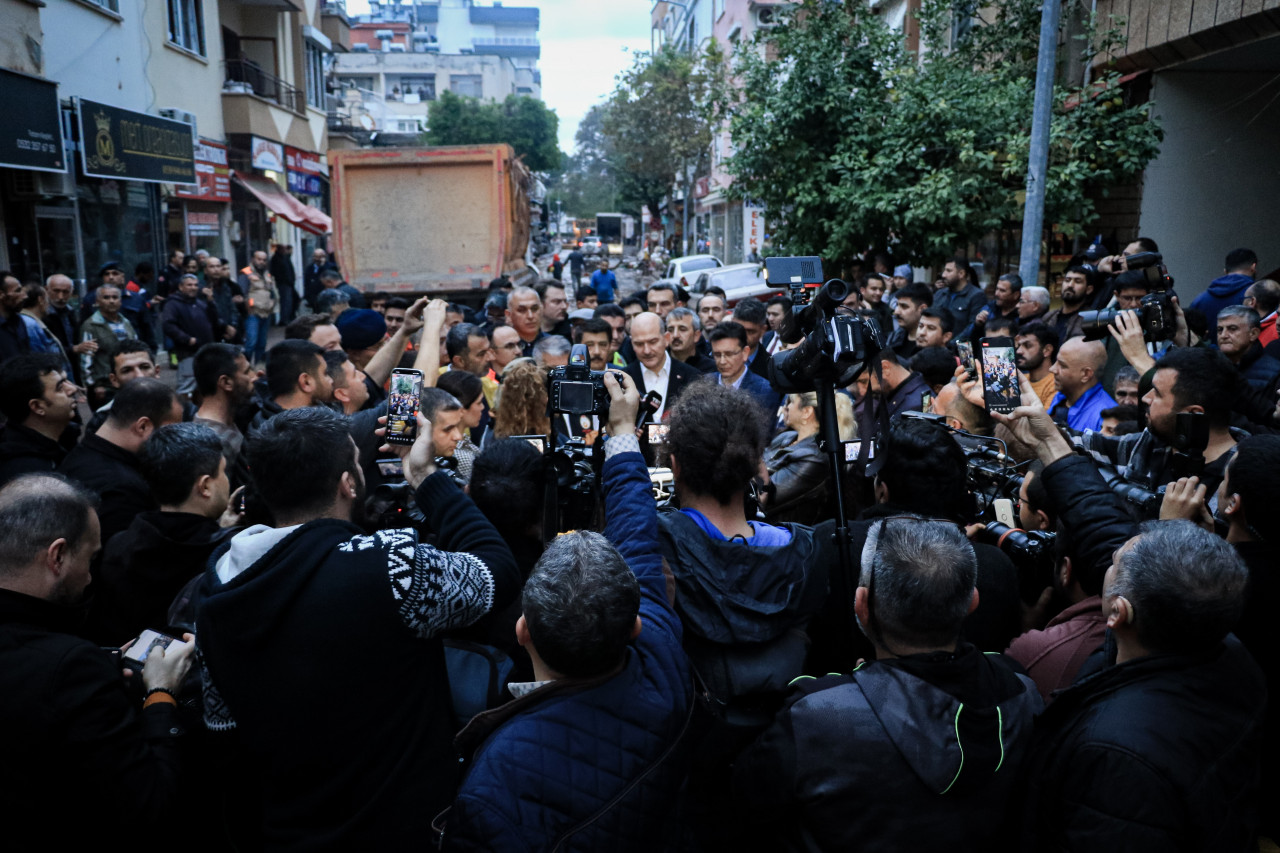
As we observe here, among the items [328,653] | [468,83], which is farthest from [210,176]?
[468,83]

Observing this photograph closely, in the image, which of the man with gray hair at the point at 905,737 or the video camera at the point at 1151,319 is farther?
the video camera at the point at 1151,319

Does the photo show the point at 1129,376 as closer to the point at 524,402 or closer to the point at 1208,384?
the point at 1208,384

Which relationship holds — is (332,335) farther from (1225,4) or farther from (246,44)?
(246,44)

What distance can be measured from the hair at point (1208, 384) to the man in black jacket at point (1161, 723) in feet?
4.98

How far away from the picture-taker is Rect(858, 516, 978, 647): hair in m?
2.08

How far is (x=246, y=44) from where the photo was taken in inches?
883

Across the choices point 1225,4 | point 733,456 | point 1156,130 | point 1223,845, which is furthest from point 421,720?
point 1156,130

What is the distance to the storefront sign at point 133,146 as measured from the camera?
13.7 metres

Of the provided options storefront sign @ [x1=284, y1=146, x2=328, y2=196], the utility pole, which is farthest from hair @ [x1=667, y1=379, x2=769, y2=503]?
storefront sign @ [x1=284, y1=146, x2=328, y2=196]

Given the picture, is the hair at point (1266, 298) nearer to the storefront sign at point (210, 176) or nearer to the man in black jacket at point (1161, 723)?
the man in black jacket at point (1161, 723)

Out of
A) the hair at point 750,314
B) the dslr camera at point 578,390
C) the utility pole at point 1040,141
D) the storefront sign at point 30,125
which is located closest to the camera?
the dslr camera at point 578,390

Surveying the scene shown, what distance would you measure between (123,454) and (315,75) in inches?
994

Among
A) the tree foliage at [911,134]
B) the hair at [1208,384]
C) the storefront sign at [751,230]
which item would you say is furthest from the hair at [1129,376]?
the storefront sign at [751,230]

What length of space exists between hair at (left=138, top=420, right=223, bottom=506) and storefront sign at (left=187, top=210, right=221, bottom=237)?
1813 centimetres
